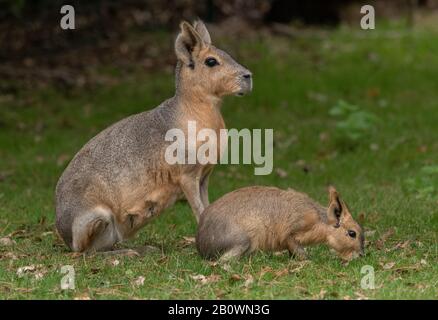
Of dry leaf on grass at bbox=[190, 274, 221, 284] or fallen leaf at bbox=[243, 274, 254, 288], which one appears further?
dry leaf on grass at bbox=[190, 274, 221, 284]

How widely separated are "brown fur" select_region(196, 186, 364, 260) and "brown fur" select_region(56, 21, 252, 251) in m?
0.46

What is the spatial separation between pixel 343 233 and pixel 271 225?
21.2 inches

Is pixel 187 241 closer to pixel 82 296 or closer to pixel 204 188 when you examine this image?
pixel 204 188

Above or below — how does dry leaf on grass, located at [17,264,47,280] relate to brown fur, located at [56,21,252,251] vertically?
below

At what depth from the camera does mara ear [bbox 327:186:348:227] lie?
736cm

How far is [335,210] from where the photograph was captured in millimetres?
7371

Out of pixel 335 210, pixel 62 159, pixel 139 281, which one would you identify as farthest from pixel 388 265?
pixel 62 159

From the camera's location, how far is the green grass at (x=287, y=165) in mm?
6562

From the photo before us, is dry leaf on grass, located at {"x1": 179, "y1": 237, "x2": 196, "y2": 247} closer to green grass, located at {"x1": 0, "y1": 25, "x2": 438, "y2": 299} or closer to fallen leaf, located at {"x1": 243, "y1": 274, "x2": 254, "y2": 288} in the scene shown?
green grass, located at {"x1": 0, "y1": 25, "x2": 438, "y2": 299}

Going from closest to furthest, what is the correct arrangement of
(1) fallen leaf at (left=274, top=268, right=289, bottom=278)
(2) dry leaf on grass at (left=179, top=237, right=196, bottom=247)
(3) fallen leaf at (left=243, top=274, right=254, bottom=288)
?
(3) fallen leaf at (left=243, top=274, right=254, bottom=288) → (1) fallen leaf at (left=274, top=268, right=289, bottom=278) → (2) dry leaf on grass at (left=179, top=237, right=196, bottom=247)

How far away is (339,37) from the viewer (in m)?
17.4

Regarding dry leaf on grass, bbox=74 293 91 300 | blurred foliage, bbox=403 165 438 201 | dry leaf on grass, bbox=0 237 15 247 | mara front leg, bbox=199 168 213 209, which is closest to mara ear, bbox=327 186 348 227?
mara front leg, bbox=199 168 213 209

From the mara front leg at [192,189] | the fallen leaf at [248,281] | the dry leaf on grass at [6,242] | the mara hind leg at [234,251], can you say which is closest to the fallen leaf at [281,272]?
the fallen leaf at [248,281]

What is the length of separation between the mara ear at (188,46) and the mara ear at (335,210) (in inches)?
59.2
